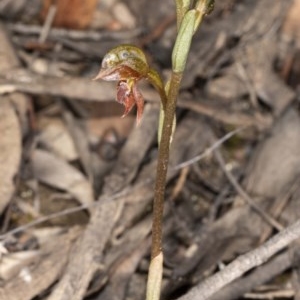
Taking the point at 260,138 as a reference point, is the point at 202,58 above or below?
above

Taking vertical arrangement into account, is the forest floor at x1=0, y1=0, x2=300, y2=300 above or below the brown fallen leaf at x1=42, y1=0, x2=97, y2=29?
below

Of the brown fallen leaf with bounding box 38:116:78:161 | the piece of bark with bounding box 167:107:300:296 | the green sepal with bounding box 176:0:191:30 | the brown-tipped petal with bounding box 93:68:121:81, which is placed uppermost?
the green sepal with bounding box 176:0:191:30

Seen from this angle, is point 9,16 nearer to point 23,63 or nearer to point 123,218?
point 23,63

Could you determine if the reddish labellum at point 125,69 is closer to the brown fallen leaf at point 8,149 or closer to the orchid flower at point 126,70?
the orchid flower at point 126,70

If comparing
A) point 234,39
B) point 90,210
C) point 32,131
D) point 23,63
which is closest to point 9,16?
point 23,63

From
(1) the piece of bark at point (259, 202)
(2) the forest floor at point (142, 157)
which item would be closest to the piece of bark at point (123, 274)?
(2) the forest floor at point (142, 157)

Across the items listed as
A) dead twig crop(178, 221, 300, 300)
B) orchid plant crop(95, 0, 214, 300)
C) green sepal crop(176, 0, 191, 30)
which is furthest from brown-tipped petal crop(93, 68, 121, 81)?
dead twig crop(178, 221, 300, 300)

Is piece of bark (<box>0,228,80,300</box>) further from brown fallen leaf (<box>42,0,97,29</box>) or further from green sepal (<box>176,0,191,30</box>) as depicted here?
brown fallen leaf (<box>42,0,97,29</box>)
